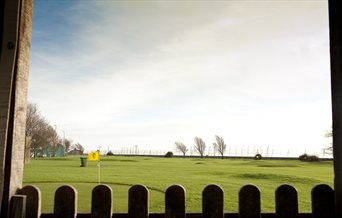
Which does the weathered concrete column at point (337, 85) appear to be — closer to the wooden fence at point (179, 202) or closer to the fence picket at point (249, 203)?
the wooden fence at point (179, 202)

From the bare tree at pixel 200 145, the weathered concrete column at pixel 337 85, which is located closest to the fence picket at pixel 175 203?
the weathered concrete column at pixel 337 85

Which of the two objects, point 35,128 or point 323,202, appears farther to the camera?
point 35,128

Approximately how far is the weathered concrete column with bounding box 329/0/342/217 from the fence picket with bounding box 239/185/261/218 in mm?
595

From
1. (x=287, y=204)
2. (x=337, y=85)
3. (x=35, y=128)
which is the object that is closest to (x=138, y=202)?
(x=287, y=204)

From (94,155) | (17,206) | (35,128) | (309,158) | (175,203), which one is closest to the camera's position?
(17,206)

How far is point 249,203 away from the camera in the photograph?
8.84 feet

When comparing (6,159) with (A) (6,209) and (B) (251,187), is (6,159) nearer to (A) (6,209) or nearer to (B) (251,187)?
(A) (6,209)

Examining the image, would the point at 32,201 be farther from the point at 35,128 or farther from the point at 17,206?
the point at 35,128

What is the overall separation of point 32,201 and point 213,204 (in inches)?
57.1

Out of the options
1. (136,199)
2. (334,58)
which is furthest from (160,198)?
(334,58)

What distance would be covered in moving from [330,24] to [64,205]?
8.56 feet

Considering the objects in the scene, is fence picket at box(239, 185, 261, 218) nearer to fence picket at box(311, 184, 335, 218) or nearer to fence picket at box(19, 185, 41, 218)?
fence picket at box(311, 184, 335, 218)

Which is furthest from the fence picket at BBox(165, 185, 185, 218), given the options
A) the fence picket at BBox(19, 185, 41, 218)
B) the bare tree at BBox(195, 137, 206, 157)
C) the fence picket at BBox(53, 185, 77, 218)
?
the bare tree at BBox(195, 137, 206, 157)

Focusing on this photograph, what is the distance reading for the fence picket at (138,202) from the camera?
2678 millimetres
